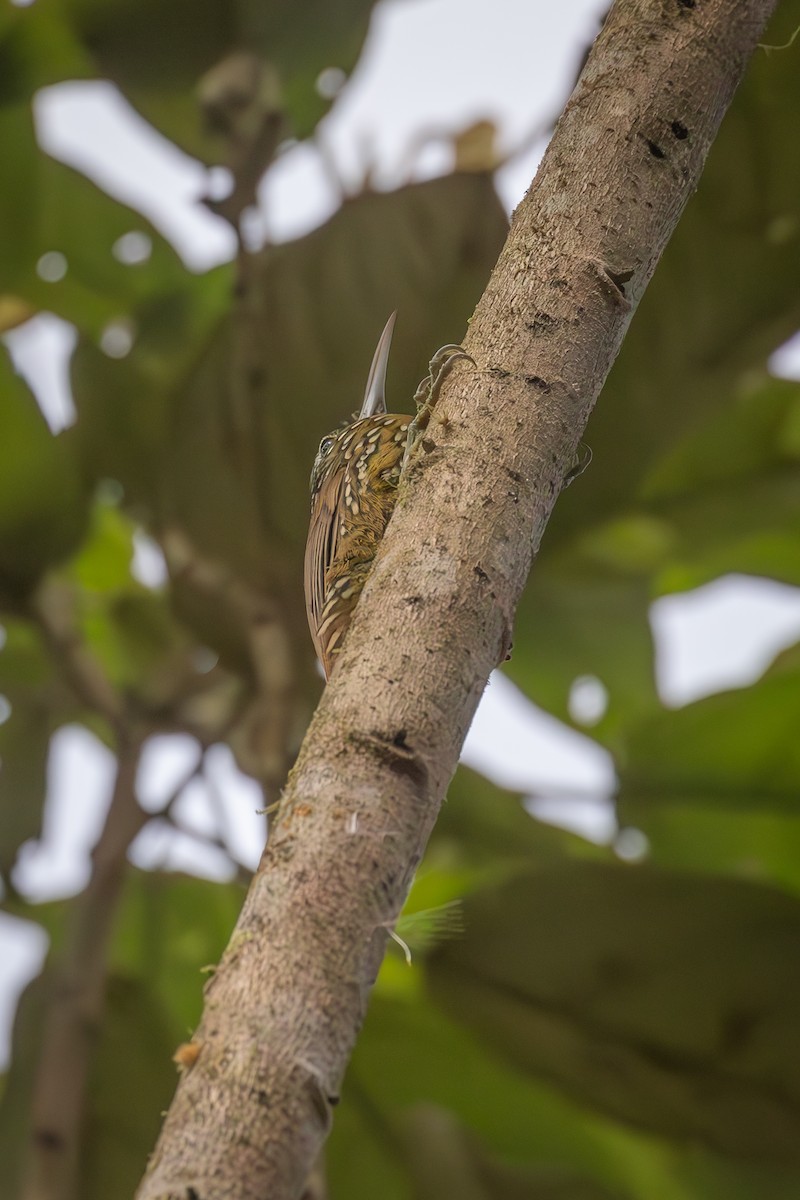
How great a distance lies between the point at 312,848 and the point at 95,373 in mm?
1512

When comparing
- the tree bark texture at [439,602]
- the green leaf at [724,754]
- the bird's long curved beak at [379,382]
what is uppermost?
the green leaf at [724,754]

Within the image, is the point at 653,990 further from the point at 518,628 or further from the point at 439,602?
the point at 439,602

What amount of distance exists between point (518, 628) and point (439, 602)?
5.09 feet

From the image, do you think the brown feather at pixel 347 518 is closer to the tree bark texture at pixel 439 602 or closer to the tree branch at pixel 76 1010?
the tree bark texture at pixel 439 602

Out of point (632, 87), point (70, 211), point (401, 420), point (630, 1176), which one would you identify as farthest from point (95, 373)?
point (630, 1176)

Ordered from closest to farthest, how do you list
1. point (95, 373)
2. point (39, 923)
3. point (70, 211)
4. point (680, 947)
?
point (680, 947)
point (95, 373)
point (39, 923)
point (70, 211)

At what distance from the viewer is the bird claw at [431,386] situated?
766 millimetres

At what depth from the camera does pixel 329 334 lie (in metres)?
1.64

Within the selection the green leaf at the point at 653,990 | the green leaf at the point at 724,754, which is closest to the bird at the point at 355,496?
the green leaf at the point at 653,990

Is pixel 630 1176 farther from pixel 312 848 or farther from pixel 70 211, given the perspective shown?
pixel 70 211

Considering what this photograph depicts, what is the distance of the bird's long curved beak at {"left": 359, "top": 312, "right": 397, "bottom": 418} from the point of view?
1.21 meters

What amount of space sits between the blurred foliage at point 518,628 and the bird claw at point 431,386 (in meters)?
0.17

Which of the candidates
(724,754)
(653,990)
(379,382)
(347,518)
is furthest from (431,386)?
(724,754)

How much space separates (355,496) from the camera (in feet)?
3.56
